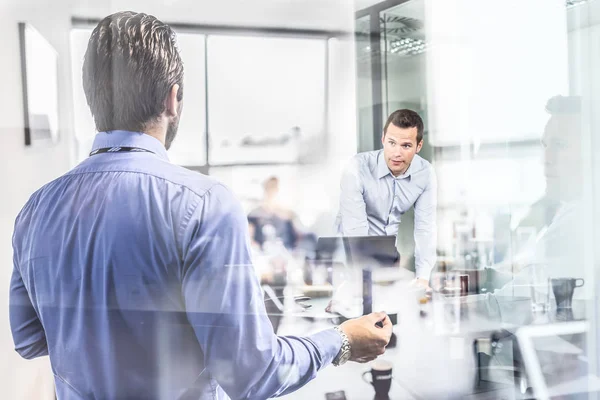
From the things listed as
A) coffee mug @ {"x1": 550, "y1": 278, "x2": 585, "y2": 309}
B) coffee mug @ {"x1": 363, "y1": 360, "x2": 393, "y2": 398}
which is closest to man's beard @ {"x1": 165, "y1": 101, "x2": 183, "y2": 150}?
coffee mug @ {"x1": 363, "y1": 360, "x2": 393, "y2": 398}

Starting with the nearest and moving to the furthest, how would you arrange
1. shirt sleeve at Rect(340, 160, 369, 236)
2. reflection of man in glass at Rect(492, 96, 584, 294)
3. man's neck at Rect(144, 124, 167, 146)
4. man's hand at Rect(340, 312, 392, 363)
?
man's neck at Rect(144, 124, 167, 146) → man's hand at Rect(340, 312, 392, 363) → shirt sleeve at Rect(340, 160, 369, 236) → reflection of man in glass at Rect(492, 96, 584, 294)

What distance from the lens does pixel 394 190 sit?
136cm

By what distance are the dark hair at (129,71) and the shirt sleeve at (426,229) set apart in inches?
29.0

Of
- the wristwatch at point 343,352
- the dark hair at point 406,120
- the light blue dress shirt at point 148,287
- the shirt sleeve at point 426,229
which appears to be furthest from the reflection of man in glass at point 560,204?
the light blue dress shirt at point 148,287

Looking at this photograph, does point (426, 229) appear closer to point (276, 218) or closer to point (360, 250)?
point (360, 250)

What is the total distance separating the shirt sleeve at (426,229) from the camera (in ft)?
4.57

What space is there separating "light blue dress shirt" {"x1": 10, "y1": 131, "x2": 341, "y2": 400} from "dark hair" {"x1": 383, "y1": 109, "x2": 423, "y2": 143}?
1.80 feet

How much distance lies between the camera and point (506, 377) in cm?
160

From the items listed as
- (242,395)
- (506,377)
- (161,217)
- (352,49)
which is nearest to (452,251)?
(506,377)

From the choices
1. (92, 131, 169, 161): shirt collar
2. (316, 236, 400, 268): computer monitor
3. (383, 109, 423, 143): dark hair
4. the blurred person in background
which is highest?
(383, 109, 423, 143): dark hair

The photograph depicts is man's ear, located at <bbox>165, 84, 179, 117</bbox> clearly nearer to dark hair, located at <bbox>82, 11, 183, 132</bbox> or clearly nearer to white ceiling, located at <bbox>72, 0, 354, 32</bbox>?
dark hair, located at <bbox>82, 11, 183, 132</bbox>

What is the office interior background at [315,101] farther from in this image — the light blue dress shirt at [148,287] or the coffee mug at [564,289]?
the coffee mug at [564,289]

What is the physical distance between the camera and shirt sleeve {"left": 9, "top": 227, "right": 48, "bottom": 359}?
1108 mm

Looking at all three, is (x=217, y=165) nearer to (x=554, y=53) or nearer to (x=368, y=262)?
(x=368, y=262)
